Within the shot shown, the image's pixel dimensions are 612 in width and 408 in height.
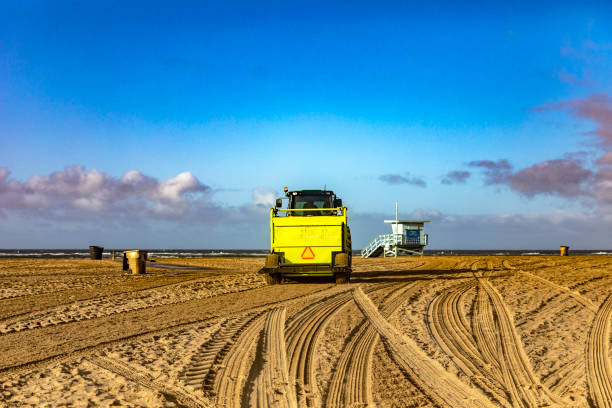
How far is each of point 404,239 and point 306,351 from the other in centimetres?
4625

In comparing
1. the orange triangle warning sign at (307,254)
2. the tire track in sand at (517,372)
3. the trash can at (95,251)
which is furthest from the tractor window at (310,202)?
the trash can at (95,251)

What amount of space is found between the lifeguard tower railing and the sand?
3835 cm

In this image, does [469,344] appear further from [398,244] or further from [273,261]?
[398,244]

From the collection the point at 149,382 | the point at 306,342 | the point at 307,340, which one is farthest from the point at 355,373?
the point at 149,382

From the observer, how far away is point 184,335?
8.84 meters

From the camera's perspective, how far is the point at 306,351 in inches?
305

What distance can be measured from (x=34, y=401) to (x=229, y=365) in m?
2.26

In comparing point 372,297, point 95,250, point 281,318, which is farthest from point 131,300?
point 95,250

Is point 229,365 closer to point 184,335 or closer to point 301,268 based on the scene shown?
point 184,335

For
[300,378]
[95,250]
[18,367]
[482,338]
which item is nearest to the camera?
[300,378]

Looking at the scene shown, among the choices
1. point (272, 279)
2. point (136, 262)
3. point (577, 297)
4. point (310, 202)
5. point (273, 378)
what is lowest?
point (273, 378)

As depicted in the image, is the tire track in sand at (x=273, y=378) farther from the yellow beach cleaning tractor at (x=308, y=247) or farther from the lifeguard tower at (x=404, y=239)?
the lifeguard tower at (x=404, y=239)

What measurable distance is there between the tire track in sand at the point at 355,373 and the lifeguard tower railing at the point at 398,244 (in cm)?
4346

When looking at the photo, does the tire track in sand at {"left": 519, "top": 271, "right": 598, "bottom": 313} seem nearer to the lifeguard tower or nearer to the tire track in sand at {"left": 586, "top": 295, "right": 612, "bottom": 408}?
the tire track in sand at {"left": 586, "top": 295, "right": 612, "bottom": 408}
